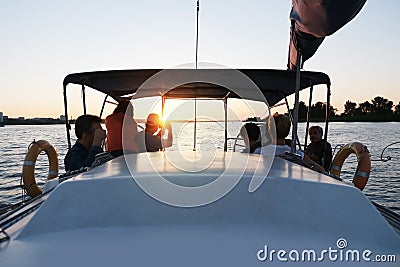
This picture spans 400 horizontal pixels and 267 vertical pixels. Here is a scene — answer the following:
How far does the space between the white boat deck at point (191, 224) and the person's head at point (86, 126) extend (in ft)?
6.65

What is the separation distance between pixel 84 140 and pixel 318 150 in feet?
9.69

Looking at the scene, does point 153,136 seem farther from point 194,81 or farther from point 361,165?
point 361,165

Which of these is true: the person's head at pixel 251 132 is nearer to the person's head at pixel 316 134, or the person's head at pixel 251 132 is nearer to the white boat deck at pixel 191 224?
the person's head at pixel 316 134

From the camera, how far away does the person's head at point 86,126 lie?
393cm

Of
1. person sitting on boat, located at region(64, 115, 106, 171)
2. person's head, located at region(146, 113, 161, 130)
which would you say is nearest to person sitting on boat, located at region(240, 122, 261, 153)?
person's head, located at region(146, 113, 161, 130)

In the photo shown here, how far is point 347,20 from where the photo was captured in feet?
7.77

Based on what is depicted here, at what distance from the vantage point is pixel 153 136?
4668 mm

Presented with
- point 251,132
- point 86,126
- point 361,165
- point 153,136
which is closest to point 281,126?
point 251,132

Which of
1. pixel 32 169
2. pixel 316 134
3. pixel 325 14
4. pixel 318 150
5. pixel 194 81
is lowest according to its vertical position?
pixel 32 169

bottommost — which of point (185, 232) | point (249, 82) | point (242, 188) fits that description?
point (185, 232)

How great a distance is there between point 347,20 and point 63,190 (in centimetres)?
171

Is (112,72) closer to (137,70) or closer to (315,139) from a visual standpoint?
(137,70)

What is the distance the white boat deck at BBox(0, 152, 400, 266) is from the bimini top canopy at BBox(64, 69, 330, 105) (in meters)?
2.32

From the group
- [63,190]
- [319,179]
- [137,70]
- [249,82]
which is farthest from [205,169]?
[249,82]
